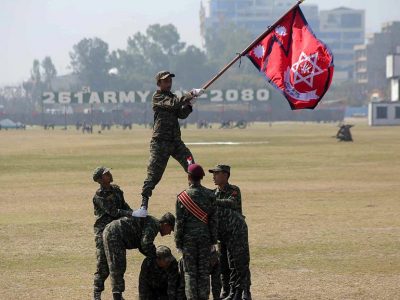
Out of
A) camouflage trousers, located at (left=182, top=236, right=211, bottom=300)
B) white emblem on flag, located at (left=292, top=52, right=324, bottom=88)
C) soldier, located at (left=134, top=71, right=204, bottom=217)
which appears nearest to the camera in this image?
camouflage trousers, located at (left=182, top=236, right=211, bottom=300)

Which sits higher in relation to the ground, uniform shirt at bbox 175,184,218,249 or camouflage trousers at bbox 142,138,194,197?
camouflage trousers at bbox 142,138,194,197

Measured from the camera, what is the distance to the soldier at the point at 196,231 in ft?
42.1

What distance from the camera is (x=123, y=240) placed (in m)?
13.6

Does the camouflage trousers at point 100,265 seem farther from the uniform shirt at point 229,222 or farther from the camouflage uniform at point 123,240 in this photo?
the uniform shirt at point 229,222

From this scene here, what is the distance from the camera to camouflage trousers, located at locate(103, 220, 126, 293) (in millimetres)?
13523

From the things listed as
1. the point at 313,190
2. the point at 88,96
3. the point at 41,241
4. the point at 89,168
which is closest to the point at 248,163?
the point at 89,168

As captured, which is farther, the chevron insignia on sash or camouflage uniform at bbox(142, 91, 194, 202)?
camouflage uniform at bbox(142, 91, 194, 202)

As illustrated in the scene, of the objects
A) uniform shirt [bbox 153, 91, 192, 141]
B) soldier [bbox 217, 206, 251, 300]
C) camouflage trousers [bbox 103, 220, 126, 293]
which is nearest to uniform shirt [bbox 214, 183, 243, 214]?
soldier [bbox 217, 206, 251, 300]

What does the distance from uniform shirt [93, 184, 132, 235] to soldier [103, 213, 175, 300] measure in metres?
0.30

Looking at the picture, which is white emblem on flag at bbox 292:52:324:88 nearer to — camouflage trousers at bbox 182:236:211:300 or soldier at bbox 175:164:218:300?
soldier at bbox 175:164:218:300

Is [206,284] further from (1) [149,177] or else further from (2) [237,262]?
(1) [149,177]

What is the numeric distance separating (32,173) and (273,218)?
68.4 ft

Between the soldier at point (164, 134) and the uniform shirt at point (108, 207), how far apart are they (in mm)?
624

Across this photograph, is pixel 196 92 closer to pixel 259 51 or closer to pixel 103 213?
pixel 259 51
